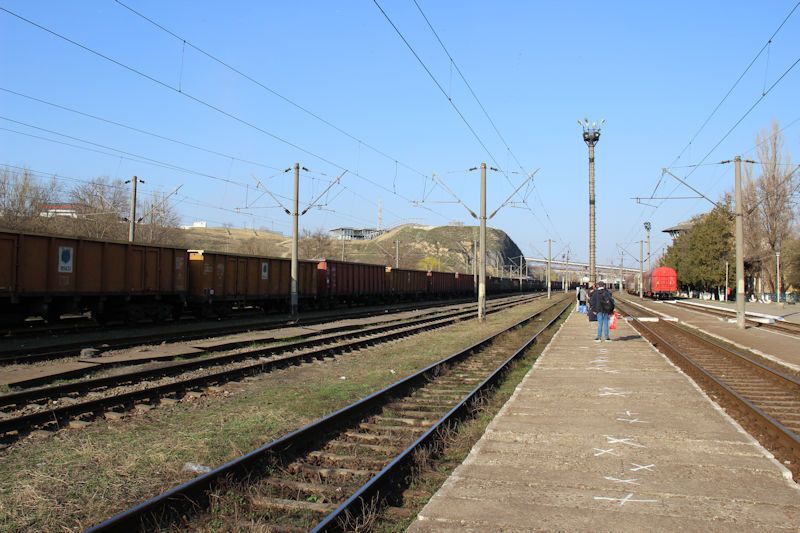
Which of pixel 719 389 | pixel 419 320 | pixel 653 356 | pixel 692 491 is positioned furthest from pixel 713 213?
pixel 692 491

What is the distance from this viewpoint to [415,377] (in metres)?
10.8

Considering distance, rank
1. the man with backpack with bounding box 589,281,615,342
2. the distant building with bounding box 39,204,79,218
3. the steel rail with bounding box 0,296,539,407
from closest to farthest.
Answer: the steel rail with bounding box 0,296,539,407, the man with backpack with bounding box 589,281,615,342, the distant building with bounding box 39,204,79,218

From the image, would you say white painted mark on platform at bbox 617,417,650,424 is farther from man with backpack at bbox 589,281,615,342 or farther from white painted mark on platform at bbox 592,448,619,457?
man with backpack at bbox 589,281,615,342

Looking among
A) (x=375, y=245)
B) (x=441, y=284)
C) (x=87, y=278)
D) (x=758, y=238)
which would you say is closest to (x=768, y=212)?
(x=758, y=238)

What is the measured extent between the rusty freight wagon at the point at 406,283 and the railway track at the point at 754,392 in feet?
95.9

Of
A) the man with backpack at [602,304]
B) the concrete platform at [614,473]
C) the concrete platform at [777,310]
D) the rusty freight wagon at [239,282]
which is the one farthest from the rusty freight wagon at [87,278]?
the concrete platform at [777,310]

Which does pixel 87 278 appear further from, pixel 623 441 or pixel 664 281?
pixel 664 281

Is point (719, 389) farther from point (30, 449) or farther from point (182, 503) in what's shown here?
point (30, 449)

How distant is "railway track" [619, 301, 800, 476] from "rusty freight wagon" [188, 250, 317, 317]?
56.1 ft

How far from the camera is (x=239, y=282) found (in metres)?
27.1

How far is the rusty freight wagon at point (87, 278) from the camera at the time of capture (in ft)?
54.8

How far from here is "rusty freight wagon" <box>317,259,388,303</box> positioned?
3588 cm

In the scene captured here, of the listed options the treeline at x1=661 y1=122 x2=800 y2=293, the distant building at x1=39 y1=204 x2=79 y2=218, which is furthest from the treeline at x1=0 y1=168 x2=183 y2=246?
the treeline at x1=661 y1=122 x2=800 y2=293

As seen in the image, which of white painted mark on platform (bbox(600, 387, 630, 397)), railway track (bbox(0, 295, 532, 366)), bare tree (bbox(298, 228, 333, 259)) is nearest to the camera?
white painted mark on platform (bbox(600, 387, 630, 397))
